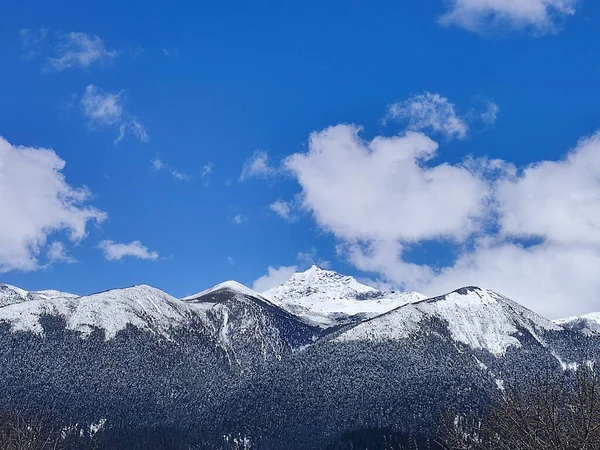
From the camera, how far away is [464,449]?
2661 cm

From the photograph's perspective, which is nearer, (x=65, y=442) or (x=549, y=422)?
(x=549, y=422)

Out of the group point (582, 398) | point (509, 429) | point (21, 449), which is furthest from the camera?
point (21, 449)

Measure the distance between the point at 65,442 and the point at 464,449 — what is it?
19788 cm

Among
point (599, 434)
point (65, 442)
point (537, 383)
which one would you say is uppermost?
point (65, 442)

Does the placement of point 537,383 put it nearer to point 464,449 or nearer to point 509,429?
point 509,429

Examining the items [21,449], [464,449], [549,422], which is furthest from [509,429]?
[21,449]

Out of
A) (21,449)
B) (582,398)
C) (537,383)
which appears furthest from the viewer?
(21,449)

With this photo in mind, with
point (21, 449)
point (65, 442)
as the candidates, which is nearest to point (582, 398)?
point (21, 449)

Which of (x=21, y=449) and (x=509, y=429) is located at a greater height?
(x=21, y=449)

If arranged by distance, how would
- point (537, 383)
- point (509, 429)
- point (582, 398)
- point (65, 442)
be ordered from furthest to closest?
point (65, 442), point (509, 429), point (537, 383), point (582, 398)

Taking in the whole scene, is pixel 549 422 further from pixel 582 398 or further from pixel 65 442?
pixel 65 442

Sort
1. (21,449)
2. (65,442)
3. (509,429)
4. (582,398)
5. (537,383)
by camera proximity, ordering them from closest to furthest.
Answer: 1. (582,398)
2. (537,383)
3. (509,429)
4. (21,449)
5. (65,442)

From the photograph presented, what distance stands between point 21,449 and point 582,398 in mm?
52911

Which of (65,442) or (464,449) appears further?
(65,442)
